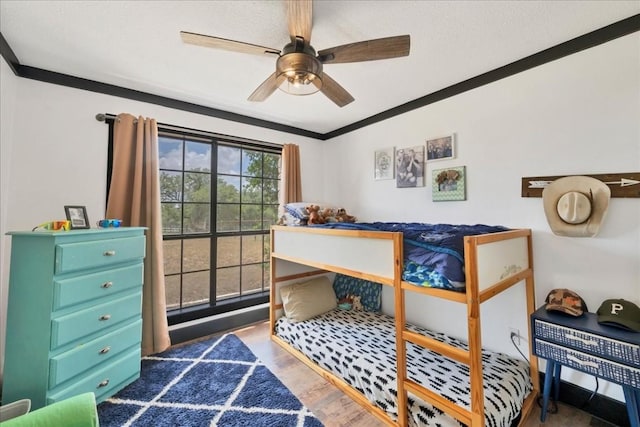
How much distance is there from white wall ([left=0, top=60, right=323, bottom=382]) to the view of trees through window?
1.69 ft

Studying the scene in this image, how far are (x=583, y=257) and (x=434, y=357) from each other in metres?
1.19

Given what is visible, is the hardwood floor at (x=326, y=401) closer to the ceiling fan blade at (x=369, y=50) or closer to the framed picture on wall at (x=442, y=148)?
the framed picture on wall at (x=442, y=148)

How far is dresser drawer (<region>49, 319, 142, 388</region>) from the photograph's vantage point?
4.91ft

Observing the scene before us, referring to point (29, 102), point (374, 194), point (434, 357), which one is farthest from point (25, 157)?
point (434, 357)

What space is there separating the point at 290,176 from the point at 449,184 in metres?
1.84

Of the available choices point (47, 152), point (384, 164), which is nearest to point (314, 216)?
point (384, 164)

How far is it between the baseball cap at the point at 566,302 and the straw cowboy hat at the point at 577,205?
1.26 feet

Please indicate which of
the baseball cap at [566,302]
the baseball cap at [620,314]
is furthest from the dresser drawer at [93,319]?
the baseball cap at [620,314]

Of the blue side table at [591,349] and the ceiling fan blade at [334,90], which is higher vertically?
the ceiling fan blade at [334,90]

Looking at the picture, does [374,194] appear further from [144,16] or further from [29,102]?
[29,102]

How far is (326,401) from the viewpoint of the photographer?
5.77 ft

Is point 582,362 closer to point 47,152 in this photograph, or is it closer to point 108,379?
point 108,379

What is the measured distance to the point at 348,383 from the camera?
1.87m

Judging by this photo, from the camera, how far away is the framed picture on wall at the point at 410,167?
8.41ft
